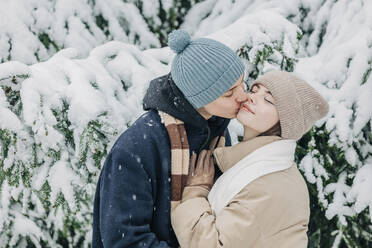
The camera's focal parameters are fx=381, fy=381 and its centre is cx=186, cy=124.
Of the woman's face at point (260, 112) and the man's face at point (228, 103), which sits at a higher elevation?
the man's face at point (228, 103)

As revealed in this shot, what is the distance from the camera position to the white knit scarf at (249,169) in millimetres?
1668

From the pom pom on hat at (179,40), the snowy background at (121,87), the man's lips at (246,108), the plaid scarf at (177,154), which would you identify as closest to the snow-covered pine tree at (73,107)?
the snowy background at (121,87)

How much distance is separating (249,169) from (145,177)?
46cm

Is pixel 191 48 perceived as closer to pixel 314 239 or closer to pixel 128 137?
pixel 128 137

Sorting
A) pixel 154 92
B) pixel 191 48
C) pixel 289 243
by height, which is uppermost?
pixel 191 48

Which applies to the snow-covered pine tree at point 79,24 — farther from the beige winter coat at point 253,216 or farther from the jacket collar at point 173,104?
the beige winter coat at point 253,216

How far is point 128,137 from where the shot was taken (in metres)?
1.71

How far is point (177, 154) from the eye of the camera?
1709mm

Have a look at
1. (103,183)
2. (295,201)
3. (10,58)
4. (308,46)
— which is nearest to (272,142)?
(295,201)

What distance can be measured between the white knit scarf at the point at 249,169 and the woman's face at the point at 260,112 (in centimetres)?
11

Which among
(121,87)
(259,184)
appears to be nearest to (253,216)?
(259,184)

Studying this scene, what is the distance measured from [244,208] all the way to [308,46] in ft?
6.88

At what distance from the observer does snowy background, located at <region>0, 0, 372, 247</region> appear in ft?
6.27

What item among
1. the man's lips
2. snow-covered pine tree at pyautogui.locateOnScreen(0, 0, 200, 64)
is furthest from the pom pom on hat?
snow-covered pine tree at pyautogui.locateOnScreen(0, 0, 200, 64)
